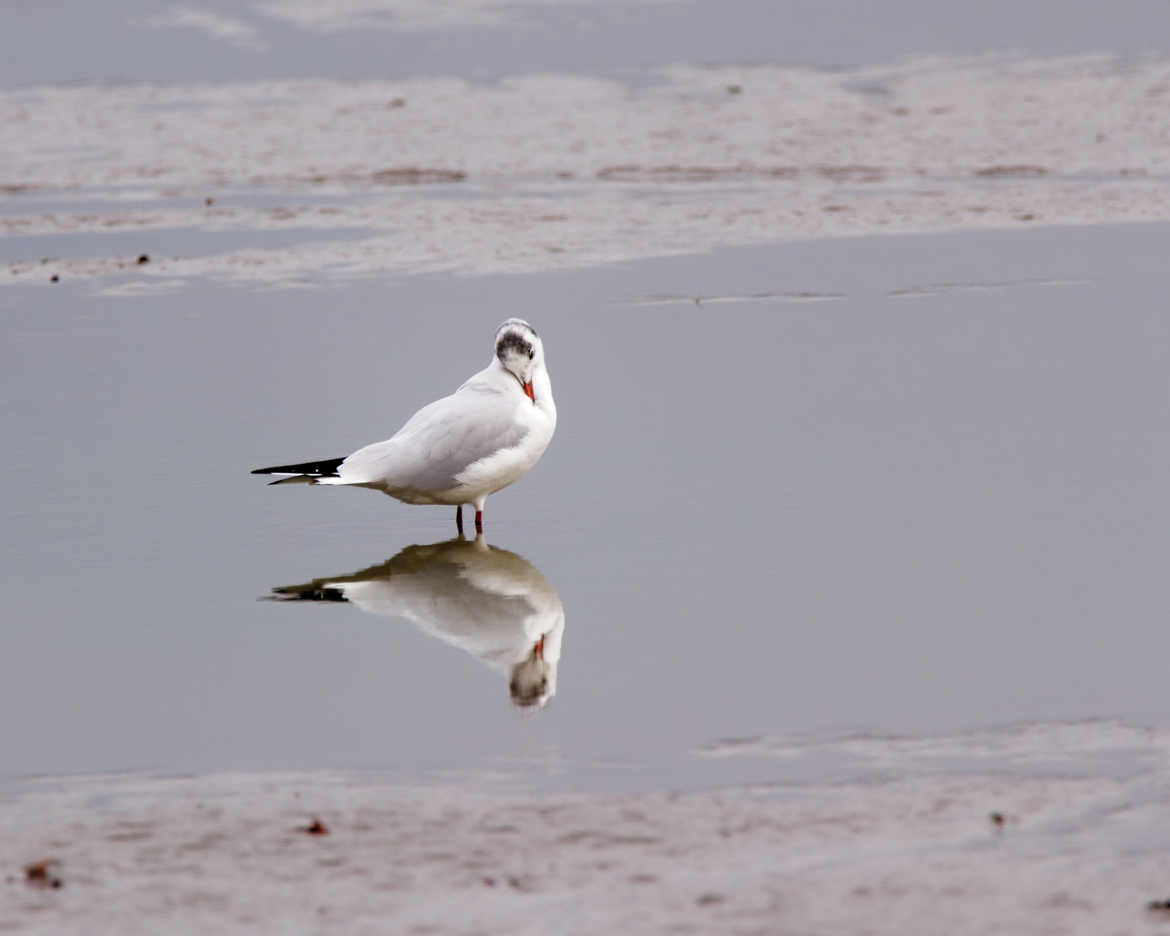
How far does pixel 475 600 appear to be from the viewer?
6.79 metres

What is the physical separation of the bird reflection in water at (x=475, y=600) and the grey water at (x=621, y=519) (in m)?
0.04

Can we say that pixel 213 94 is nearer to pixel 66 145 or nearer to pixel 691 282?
pixel 66 145

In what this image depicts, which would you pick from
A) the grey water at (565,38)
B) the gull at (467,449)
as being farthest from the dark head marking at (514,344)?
the grey water at (565,38)

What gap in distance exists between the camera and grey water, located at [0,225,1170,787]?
18.0ft

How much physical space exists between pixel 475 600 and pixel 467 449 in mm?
1014

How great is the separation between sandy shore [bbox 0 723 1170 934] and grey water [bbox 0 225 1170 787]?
0.87 feet

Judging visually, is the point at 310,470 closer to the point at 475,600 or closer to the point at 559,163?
the point at 475,600

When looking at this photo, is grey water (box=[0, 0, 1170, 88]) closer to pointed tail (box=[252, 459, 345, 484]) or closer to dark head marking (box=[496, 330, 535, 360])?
dark head marking (box=[496, 330, 535, 360])

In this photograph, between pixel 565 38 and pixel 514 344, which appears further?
pixel 565 38

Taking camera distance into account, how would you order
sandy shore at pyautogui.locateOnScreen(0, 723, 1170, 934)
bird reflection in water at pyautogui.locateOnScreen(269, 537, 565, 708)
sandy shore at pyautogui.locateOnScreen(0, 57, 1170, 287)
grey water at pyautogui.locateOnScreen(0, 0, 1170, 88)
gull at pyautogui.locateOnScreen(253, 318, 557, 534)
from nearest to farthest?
sandy shore at pyautogui.locateOnScreen(0, 723, 1170, 934), bird reflection in water at pyautogui.locateOnScreen(269, 537, 565, 708), gull at pyautogui.locateOnScreen(253, 318, 557, 534), sandy shore at pyautogui.locateOnScreen(0, 57, 1170, 287), grey water at pyautogui.locateOnScreen(0, 0, 1170, 88)

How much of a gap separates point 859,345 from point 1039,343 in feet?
3.16

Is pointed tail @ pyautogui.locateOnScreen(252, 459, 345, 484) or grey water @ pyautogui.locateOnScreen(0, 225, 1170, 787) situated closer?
grey water @ pyautogui.locateOnScreen(0, 225, 1170, 787)

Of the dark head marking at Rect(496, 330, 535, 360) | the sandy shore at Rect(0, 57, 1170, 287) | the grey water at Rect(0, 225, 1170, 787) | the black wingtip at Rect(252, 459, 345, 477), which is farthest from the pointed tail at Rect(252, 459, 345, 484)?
the sandy shore at Rect(0, 57, 1170, 287)

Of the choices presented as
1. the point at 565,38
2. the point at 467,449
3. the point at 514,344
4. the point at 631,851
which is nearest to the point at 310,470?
the point at 467,449
